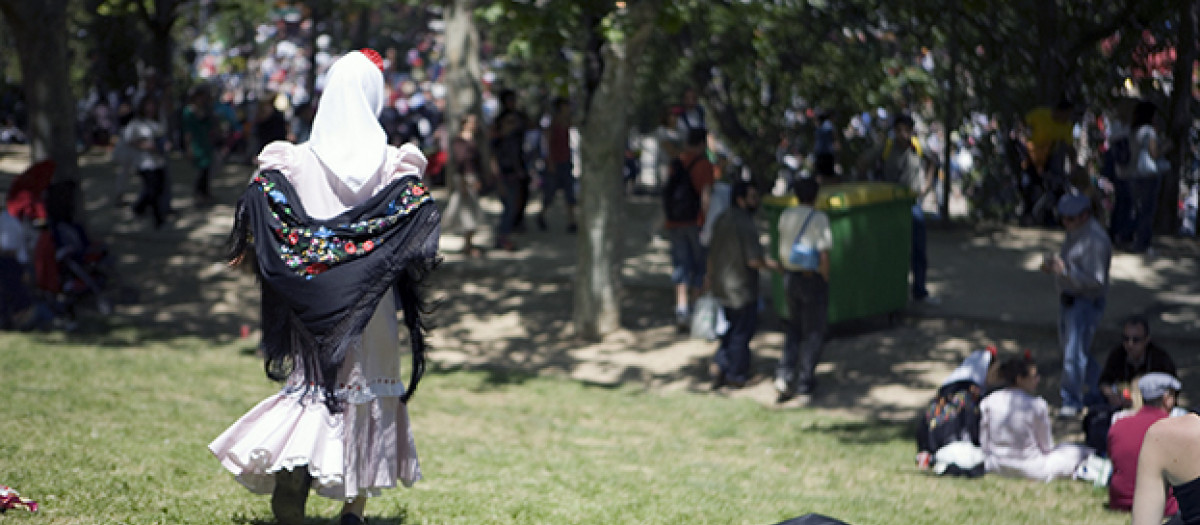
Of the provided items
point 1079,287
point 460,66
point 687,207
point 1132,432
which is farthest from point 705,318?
point 460,66

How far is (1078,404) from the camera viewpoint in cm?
923

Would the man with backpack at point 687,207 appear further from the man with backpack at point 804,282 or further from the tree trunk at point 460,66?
the tree trunk at point 460,66

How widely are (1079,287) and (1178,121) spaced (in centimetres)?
516

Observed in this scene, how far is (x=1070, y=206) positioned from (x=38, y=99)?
10299 mm

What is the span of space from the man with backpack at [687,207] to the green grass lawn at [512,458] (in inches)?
64.3

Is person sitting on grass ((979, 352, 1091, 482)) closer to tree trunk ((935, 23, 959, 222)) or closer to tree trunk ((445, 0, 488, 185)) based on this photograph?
tree trunk ((935, 23, 959, 222))

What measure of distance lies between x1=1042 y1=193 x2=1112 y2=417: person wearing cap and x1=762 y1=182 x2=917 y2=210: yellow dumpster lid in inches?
85.6

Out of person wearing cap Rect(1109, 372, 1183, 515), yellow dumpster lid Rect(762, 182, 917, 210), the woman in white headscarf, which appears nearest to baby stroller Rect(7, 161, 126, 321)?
yellow dumpster lid Rect(762, 182, 917, 210)

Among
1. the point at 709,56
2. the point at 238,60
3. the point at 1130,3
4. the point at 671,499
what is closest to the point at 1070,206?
the point at 1130,3

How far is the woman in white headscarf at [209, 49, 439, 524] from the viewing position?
4.78 meters

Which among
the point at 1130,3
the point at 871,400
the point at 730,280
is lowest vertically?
the point at 871,400

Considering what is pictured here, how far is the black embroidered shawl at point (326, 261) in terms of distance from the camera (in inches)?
189

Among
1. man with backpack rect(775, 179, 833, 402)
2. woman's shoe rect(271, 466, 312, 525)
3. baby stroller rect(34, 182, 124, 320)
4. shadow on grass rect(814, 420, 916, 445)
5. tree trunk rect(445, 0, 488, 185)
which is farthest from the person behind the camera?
tree trunk rect(445, 0, 488, 185)

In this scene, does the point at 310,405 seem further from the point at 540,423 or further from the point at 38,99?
the point at 38,99
